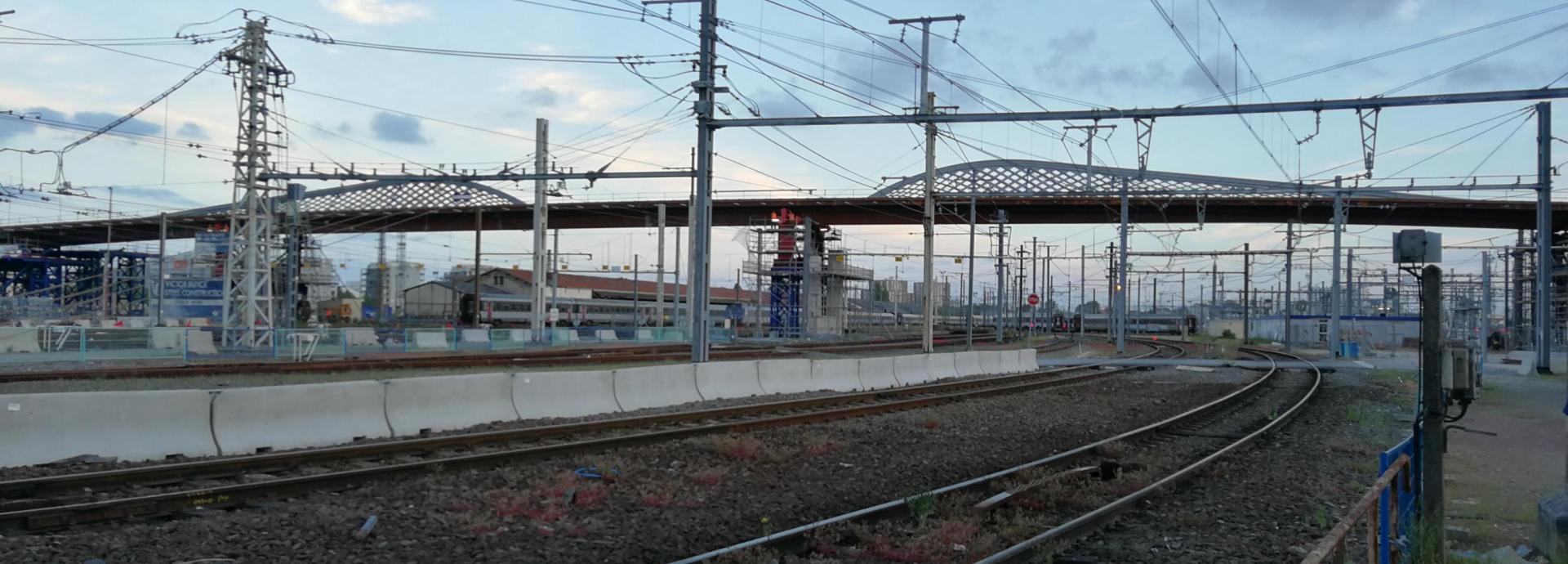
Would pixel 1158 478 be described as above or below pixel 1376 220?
below

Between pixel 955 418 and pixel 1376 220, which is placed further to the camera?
pixel 1376 220

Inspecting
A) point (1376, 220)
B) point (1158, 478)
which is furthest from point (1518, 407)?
point (1376, 220)

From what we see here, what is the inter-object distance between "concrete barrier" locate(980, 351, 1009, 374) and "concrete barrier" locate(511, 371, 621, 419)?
1720 centimetres

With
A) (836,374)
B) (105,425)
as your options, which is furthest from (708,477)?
(836,374)

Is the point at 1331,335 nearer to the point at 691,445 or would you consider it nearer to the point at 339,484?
the point at 691,445

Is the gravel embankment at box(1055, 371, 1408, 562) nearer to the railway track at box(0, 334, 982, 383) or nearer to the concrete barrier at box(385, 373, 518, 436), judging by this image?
the concrete barrier at box(385, 373, 518, 436)

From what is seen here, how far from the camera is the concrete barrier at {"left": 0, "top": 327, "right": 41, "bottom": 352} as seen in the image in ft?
92.5

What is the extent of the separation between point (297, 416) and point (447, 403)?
2421mm

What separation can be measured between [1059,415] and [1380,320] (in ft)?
212

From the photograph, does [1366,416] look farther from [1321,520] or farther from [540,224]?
[540,224]

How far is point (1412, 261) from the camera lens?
9820mm

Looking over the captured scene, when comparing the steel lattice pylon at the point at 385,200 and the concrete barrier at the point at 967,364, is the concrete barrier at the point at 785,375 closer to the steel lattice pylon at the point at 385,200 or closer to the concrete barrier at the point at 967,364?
the concrete barrier at the point at 967,364

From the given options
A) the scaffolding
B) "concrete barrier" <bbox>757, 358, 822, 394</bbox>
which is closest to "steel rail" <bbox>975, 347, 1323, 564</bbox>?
"concrete barrier" <bbox>757, 358, 822, 394</bbox>

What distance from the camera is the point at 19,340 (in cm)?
2844
